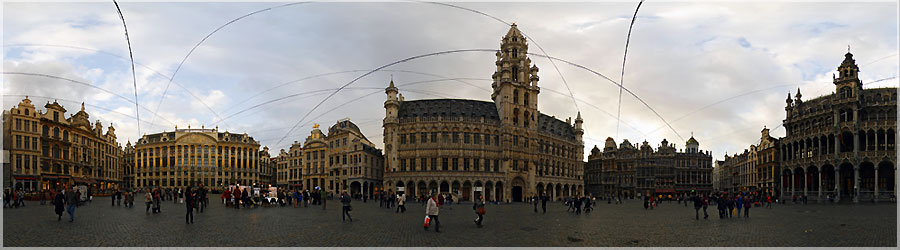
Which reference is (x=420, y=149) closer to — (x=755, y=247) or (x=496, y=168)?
(x=496, y=168)

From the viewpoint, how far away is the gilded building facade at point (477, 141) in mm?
72250

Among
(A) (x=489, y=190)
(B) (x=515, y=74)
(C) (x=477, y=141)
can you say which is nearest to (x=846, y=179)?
(B) (x=515, y=74)

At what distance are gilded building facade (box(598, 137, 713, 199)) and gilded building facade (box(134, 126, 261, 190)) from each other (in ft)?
251

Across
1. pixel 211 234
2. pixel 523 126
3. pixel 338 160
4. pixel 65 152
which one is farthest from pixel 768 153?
pixel 65 152

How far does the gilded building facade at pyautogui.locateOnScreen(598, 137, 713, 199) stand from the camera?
113250mm

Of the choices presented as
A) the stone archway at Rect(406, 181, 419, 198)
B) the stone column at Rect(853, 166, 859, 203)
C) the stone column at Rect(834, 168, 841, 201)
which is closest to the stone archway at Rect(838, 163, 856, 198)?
the stone column at Rect(834, 168, 841, 201)

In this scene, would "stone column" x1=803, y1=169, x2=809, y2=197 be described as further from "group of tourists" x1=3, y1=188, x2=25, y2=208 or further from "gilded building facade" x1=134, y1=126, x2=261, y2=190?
"gilded building facade" x1=134, y1=126, x2=261, y2=190

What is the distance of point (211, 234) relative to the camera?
17.4m

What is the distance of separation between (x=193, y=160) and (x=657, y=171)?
9449 cm

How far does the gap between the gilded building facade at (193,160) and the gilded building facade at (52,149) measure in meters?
24.8

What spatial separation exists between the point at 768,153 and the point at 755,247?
3596 inches

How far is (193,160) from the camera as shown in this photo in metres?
114

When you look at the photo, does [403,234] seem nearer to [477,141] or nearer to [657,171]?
[477,141]

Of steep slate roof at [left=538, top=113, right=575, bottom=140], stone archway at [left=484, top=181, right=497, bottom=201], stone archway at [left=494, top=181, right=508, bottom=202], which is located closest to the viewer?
stone archway at [left=484, top=181, right=497, bottom=201]
